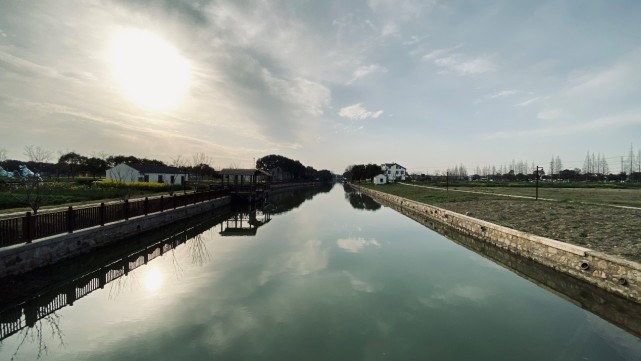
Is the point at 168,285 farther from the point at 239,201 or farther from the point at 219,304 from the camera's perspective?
the point at 239,201

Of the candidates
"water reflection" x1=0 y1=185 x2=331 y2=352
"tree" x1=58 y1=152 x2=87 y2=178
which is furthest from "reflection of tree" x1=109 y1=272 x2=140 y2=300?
"tree" x1=58 y1=152 x2=87 y2=178

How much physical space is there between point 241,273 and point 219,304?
117 inches

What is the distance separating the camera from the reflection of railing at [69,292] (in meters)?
7.00

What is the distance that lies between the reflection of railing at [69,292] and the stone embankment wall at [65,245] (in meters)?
1.44

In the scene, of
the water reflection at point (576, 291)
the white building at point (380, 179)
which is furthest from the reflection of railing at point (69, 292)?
the white building at point (380, 179)

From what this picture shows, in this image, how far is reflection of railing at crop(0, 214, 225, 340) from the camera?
7.00 meters

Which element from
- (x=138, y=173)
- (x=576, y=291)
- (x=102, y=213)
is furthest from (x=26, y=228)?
(x=138, y=173)

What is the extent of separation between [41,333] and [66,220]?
6.74 m

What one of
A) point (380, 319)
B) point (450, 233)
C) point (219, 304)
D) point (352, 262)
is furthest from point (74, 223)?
point (450, 233)

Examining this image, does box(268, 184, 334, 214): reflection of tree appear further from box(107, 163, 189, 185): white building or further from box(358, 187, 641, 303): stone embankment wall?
box(358, 187, 641, 303): stone embankment wall

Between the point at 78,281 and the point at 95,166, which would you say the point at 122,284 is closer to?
the point at 78,281

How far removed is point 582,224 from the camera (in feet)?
45.3

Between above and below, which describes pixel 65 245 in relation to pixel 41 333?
above

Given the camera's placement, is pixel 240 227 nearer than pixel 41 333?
No
